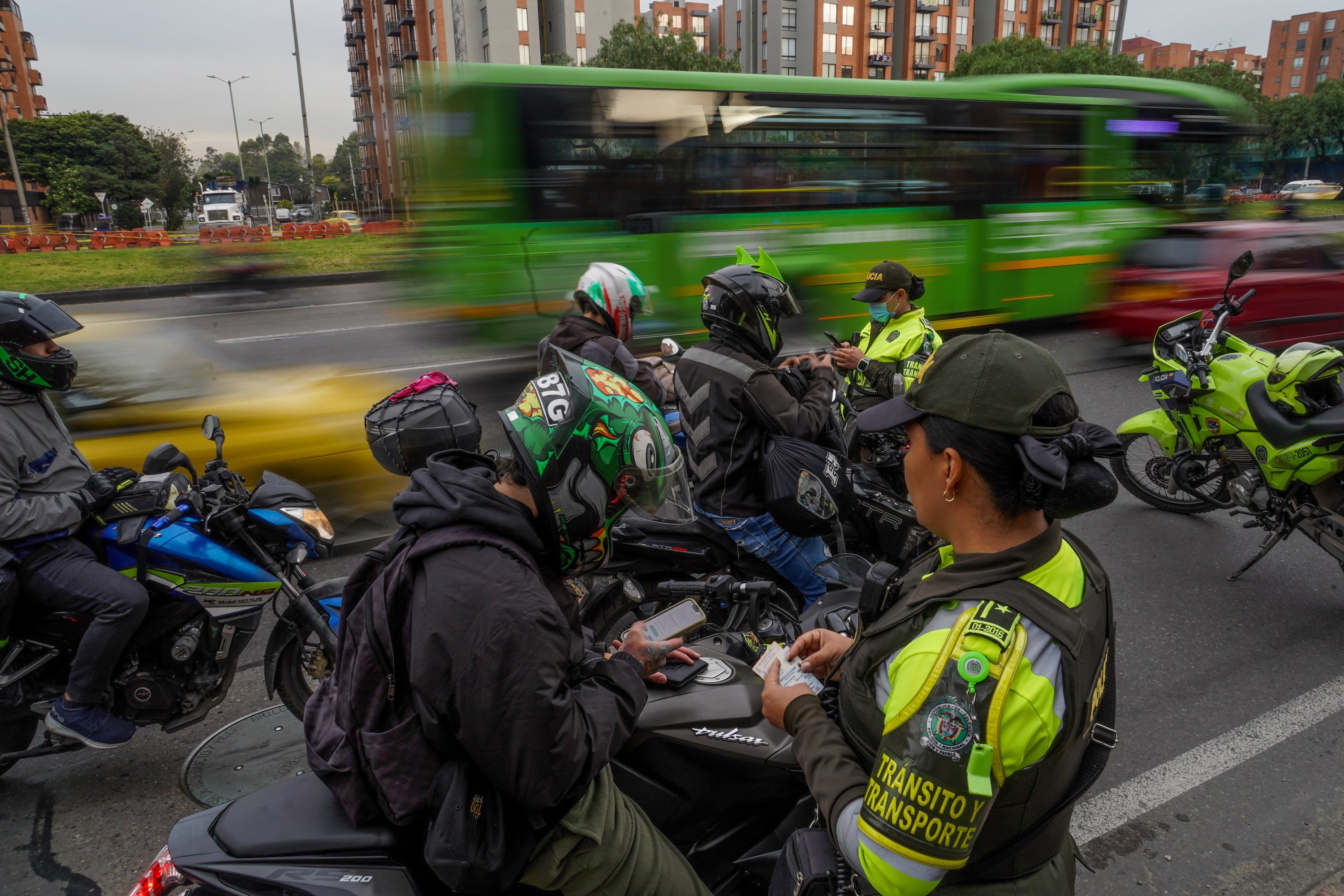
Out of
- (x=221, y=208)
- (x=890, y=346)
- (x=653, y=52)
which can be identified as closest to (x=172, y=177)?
(x=221, y=208)

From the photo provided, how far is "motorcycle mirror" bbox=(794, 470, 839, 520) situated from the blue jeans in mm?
186

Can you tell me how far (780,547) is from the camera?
349 centimetres

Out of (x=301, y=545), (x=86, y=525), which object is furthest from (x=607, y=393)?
(x=86, y=525)

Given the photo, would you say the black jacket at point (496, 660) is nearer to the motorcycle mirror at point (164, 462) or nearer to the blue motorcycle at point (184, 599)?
the blue motorcycle at point (184, 599)

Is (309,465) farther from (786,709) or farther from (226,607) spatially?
(786,709)

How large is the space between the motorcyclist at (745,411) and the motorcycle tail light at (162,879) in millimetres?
2243

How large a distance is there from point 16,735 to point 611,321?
329 centimetres

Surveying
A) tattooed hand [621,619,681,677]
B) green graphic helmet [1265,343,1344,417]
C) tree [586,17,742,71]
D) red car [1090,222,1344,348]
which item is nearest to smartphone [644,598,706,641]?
tattooed hand [621,619,681,677]

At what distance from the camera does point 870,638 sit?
1566 millimetres

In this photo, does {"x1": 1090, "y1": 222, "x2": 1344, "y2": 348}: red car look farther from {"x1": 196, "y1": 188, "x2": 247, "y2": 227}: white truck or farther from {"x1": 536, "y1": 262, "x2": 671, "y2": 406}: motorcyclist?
{"x1": 196, "y1": 188, "x2": 247, "y2": 227}: white truck

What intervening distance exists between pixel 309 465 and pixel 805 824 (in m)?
4.30

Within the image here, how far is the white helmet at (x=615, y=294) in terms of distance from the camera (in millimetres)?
4820

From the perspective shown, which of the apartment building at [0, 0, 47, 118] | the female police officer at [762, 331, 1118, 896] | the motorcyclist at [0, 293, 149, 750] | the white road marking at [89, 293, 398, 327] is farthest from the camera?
the apartment building at [0, 0, 47, 118]

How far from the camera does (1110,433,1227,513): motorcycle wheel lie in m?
5.66
